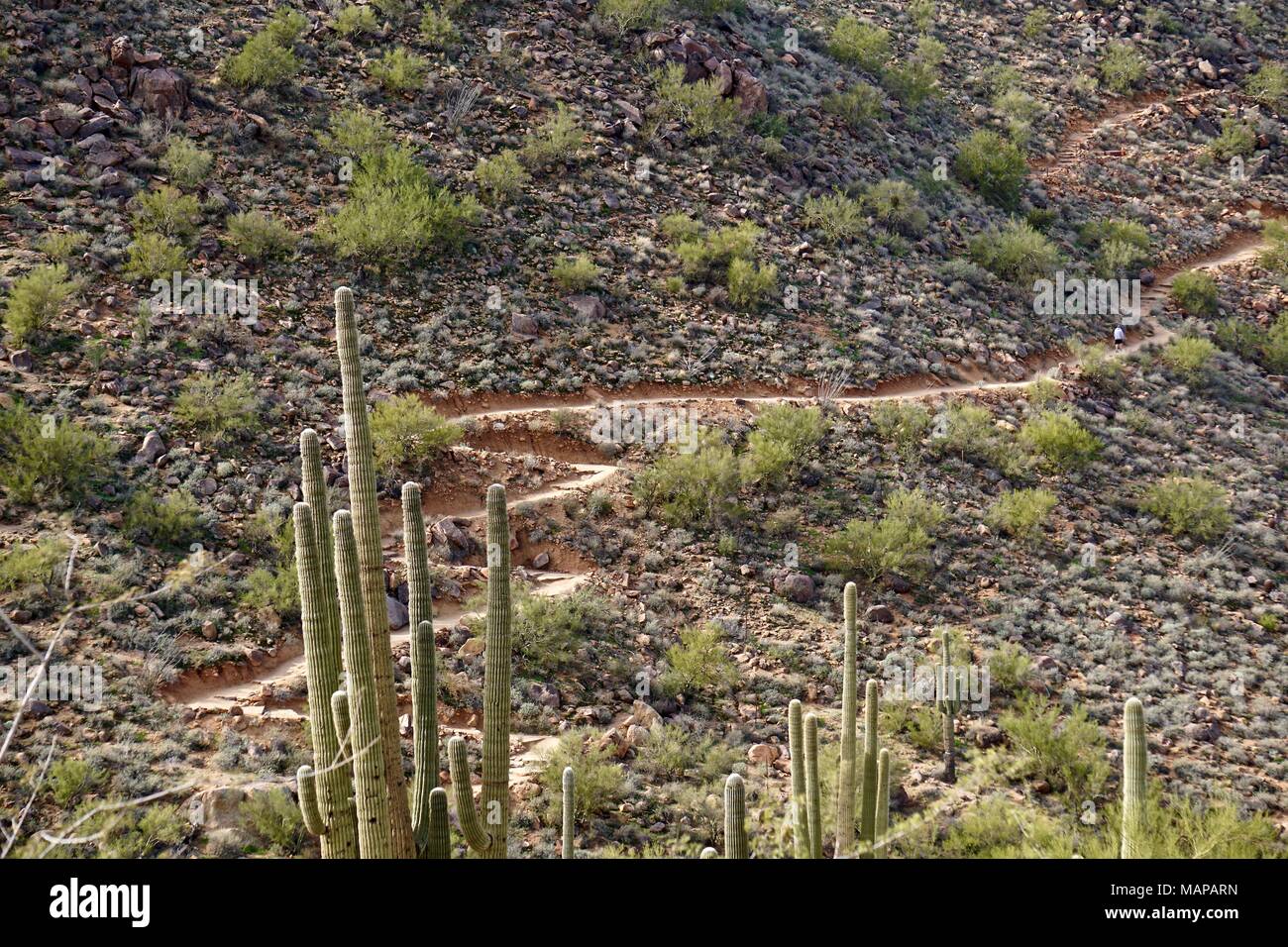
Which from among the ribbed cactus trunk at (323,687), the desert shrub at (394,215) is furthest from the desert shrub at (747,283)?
the ribbed cactus trunk at (323,687)

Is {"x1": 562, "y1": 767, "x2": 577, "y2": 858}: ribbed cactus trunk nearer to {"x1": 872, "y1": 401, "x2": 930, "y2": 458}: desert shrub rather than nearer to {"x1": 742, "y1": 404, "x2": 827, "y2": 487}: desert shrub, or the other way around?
{"x1": 742, "y1": 404, "x2": 827, "y2": 487}: desert shrub

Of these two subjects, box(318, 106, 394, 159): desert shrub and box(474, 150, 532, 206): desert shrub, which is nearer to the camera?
box(318, 106, 394, 159): desert shrub

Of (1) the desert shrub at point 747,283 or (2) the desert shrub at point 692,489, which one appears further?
(1) the desert shrub at point 747,283

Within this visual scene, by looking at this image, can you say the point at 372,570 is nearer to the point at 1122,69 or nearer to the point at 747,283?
the point at 747,283

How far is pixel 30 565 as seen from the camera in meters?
10.5

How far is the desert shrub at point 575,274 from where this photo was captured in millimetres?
18328

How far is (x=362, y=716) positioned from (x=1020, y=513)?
12784 millimetres

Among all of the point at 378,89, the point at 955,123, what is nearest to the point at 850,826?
the point at 378,89

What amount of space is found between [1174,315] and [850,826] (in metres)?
20.5

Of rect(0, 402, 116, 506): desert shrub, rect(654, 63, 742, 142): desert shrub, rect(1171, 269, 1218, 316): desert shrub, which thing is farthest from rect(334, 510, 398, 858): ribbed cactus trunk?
rect(1171, 269, 1218, 316): desert shrub

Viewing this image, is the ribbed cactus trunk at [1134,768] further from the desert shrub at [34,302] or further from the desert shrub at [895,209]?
the desert shrub at [895,209]

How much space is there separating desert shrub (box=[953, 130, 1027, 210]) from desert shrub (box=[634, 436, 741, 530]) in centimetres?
1473

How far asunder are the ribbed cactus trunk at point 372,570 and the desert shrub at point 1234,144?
30.8m

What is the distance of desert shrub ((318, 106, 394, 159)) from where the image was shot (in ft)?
62.2
